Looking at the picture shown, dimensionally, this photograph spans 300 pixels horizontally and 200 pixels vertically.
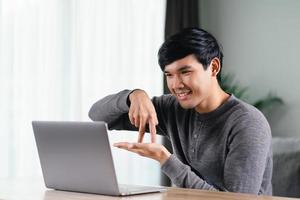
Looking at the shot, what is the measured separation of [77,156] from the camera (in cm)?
180

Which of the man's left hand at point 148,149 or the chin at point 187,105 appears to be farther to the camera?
the chin at point 187,105

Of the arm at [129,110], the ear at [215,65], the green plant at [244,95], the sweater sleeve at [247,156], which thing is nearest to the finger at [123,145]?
the arm at [129,110]

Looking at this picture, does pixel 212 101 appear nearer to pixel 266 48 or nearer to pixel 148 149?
pixel 148 149

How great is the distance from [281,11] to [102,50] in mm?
1324

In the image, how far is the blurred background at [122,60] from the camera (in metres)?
3.35

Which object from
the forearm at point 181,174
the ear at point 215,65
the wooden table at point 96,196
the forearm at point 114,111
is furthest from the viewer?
the forearm at point 114,111

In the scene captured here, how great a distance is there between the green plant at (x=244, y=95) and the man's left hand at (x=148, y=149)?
2.38 m

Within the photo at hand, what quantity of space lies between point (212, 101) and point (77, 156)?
2.23 ft

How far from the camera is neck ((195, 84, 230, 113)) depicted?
2.28 m

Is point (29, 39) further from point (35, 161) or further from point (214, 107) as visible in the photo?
point (214, 107)

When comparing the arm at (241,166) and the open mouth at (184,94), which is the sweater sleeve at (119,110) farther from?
the arm at (241,166)

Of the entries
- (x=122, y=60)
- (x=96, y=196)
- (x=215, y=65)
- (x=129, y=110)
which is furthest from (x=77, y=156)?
(x=122, y=60)

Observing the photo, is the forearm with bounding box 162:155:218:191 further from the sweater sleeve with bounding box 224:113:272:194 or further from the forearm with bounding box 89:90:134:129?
the forearm with bounding box 89:90:134:129

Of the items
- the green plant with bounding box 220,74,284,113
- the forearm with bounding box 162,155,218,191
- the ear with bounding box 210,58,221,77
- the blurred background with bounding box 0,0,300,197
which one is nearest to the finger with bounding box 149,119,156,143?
the forearm with bounding box 162,155,218,191
